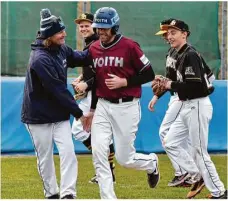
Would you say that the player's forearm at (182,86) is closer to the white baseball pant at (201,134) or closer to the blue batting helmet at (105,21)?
the white baseball pant at (201,134)

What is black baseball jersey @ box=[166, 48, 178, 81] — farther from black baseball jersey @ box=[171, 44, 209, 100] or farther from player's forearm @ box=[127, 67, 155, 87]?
player's forearm @ box=[127, 67, 155, 87]

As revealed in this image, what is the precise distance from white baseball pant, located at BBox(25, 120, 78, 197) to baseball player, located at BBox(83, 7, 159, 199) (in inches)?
10.8

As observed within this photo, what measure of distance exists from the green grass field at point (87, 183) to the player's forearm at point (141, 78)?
1.39m

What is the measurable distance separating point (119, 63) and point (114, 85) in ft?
0.80

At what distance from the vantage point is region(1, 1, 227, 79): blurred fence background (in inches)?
564

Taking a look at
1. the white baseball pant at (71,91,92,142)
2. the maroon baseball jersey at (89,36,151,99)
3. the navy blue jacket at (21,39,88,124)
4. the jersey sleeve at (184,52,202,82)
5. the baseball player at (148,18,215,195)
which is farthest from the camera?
the white baseball pant at (71,91,92,142)

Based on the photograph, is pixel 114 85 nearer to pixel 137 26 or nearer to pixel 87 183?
pixel 87 183

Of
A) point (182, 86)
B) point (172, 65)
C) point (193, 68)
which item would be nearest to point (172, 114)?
point (172, 65)

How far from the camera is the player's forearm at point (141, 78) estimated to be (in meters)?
8.40

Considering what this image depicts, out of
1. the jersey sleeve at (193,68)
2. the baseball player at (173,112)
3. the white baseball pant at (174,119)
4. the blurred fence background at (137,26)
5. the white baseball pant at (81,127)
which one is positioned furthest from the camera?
the blurred fence background at (137,26)

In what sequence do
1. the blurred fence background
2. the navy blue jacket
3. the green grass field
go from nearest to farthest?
1. the navy blue jacket
2. the green grass field
3. the blurred fence background

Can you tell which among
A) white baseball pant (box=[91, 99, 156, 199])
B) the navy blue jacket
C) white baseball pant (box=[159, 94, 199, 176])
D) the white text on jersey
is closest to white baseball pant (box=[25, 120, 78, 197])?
the navy blue jacket

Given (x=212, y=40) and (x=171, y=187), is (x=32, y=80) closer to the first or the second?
(x=171, y=187)

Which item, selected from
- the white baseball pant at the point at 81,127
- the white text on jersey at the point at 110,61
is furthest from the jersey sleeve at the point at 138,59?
the white baseball pant at the point at 81,127
